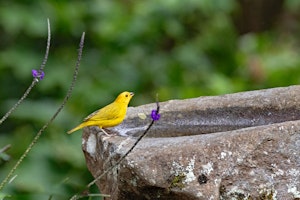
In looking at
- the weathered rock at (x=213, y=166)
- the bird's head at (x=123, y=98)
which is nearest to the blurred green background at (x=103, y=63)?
the bird's head at (x=123, y=98)

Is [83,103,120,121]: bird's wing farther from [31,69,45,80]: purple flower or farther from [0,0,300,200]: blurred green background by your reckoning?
[0,0,300,200]: blurred green background

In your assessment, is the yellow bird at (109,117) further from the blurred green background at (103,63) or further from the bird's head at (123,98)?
the blurred green background at (103,63)

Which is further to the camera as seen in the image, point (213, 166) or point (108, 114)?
point (108, 114)

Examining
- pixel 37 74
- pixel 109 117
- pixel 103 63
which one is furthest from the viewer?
pixel 103 63

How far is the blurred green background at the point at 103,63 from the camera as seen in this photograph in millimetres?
6035

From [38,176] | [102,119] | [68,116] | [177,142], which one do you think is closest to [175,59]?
[68,116]

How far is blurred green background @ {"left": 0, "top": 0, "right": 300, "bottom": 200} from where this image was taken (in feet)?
19.8

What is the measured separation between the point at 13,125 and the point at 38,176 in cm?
106

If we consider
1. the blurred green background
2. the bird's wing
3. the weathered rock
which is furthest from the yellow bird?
the blurred green background

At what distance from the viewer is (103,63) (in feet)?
22.6

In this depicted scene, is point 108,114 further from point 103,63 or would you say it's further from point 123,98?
point 103,63

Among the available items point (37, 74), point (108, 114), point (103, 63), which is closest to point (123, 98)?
point (108, 114)

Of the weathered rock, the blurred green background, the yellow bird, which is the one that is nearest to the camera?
the weathered rock

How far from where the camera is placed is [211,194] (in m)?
2.48
